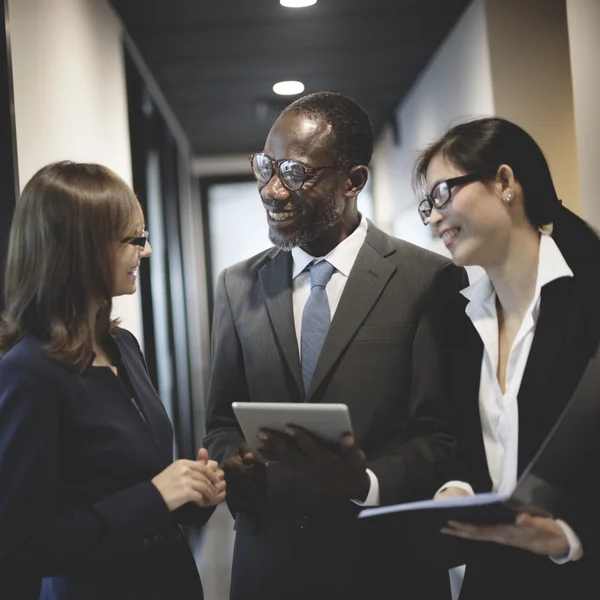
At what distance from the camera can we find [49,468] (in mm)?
1475

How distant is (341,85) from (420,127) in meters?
0.57

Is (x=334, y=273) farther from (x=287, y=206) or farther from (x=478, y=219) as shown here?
(x=478, y=219)

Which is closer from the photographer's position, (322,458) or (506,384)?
(322,458)

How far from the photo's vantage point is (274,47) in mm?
4527

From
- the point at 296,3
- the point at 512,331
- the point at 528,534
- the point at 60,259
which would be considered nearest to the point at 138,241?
the point at 60,259

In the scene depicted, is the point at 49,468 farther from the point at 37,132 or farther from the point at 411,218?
the point at 411,218

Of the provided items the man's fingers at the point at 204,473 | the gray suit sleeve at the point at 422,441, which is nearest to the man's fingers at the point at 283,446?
the man's fingers at the point at 204,473

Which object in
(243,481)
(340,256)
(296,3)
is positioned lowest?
(243,481)

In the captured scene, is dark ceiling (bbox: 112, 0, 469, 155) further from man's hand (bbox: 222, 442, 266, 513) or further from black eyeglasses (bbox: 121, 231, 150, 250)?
man's hand (bbox: 222, 442, 266, 513)

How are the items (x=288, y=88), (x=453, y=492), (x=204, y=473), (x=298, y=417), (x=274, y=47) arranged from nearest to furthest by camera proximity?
(x=298, y=417) → (x=204, y=473) → (x=453, y=492) → (x=274, y=47) → (x=288, y=88)

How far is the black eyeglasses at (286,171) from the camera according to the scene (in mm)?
2008

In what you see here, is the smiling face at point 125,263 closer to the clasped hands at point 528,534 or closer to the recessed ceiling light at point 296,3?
the clasped hands at point 528,534

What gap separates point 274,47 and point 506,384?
3.18 m

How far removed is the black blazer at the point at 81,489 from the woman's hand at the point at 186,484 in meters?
0.02
